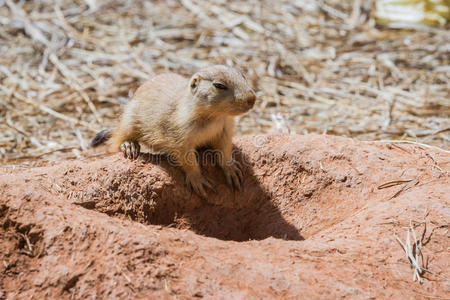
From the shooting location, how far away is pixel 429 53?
863 cm

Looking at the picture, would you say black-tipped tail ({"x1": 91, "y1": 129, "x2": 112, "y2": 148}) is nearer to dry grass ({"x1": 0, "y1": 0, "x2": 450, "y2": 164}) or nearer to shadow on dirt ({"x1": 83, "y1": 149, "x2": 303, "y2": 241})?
shadow on dirt ({"x1": 83, "y1": 149, "x2": 303, "y2": 241})

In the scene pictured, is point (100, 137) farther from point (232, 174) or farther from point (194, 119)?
point (232, 174)

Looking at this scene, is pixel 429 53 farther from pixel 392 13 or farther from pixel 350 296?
pixel 350 296

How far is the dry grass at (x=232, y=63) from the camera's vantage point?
6.66 meters

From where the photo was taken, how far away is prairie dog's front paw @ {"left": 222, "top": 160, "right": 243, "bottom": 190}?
14.2 feet

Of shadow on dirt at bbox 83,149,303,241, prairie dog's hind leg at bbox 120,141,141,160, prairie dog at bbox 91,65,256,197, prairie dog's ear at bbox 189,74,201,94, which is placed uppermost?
prairie dog's ear at bbox 189,74,201,94

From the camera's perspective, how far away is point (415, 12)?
9805mm

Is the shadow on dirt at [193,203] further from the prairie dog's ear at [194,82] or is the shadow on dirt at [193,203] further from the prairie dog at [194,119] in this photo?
the prairie dog's ear at [194,82]

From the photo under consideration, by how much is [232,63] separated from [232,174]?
432 centimetres

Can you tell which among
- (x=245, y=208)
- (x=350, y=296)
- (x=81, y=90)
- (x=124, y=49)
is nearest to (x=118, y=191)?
(x=245, y=208)

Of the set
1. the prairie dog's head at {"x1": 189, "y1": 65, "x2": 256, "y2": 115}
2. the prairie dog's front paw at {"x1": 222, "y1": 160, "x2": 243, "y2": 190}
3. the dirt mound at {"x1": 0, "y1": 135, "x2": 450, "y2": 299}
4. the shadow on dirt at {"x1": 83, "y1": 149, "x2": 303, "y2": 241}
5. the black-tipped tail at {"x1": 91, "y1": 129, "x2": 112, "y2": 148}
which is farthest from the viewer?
the black-tipped tail at {"x1": 91, "y1": 129, "x2": 112, "y2": 148}

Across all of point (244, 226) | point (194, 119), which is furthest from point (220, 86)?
point (244, 226)

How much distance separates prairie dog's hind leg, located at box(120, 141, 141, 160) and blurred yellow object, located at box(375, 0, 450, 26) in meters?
7.10

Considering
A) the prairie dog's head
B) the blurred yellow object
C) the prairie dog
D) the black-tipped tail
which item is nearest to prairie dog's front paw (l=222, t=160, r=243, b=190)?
the prairie dog
